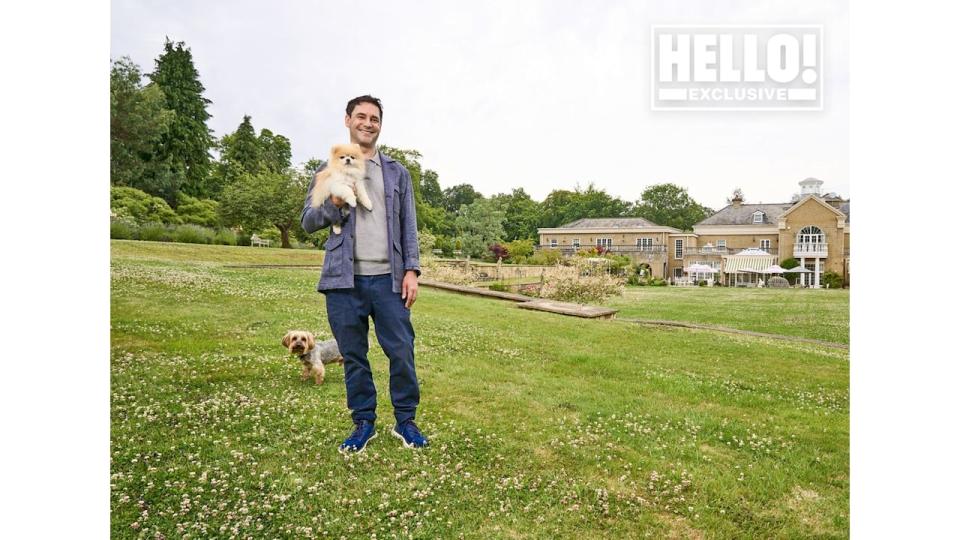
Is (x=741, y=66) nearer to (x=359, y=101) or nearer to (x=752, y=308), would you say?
(x=752, y=308)

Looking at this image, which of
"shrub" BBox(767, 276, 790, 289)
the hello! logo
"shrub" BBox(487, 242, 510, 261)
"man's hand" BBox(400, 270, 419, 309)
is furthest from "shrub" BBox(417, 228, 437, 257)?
"shrub" BBox(767, 276, 790, 289)

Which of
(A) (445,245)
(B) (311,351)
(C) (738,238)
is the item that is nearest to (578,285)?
(A) (445,245)

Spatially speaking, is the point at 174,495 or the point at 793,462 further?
the point at 793,462

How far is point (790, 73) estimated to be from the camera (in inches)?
136

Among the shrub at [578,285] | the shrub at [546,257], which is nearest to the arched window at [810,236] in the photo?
the shrub at [578,285]

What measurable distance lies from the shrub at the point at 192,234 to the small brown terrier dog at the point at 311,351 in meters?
1.08

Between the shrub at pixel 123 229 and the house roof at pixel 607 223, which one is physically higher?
the house roof at pixel 607 223

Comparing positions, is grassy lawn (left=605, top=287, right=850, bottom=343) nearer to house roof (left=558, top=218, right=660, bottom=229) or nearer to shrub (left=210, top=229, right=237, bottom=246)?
house roof (left=558, top=218, right=660, bottom=229)

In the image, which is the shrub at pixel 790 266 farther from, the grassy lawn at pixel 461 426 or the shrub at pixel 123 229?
the shrub at pixel 123 229

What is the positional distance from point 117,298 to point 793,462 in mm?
4007

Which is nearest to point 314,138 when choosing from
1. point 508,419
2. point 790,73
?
point 508,419

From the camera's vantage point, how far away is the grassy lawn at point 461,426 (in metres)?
2.55

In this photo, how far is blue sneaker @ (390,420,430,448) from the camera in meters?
2.87
